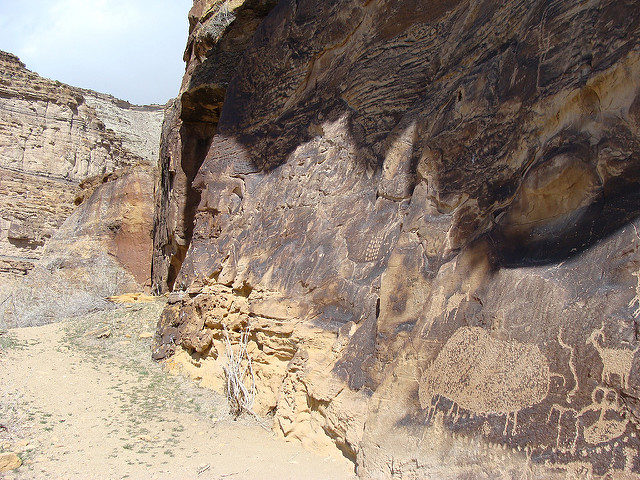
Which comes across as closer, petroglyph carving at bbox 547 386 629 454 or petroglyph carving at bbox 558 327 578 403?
petroglyph carving at bbox 547 386 629 454

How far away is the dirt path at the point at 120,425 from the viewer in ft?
9.64

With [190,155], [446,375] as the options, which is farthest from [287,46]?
[446,375]

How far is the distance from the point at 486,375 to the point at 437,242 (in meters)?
0.94

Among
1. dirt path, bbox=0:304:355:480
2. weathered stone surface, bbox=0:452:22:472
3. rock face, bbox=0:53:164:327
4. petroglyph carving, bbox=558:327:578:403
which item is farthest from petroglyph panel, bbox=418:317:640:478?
rock face, bbox=0:53:164:327

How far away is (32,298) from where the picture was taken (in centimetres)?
731

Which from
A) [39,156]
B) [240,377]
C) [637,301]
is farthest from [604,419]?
[39,156]

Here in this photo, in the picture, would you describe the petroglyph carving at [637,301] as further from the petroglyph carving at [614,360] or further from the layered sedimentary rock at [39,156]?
the layered sedimentary rock at [39,156]

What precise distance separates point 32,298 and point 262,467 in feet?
18.8

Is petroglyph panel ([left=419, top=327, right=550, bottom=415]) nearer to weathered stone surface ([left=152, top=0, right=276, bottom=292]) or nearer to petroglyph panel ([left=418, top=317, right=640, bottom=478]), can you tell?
petroglyph panel ([left=418, top=317, right=640, bottom=478])

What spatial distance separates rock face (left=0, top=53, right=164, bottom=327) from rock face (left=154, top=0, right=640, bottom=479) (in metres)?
3.50

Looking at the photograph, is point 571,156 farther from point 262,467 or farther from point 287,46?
point 287,46

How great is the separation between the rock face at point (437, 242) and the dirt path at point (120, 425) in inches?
10.5

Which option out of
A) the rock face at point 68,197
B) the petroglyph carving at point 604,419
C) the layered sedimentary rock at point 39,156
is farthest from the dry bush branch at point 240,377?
the layered sedimentary rock at point 39,156

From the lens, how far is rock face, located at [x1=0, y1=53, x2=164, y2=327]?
26.3 ft
